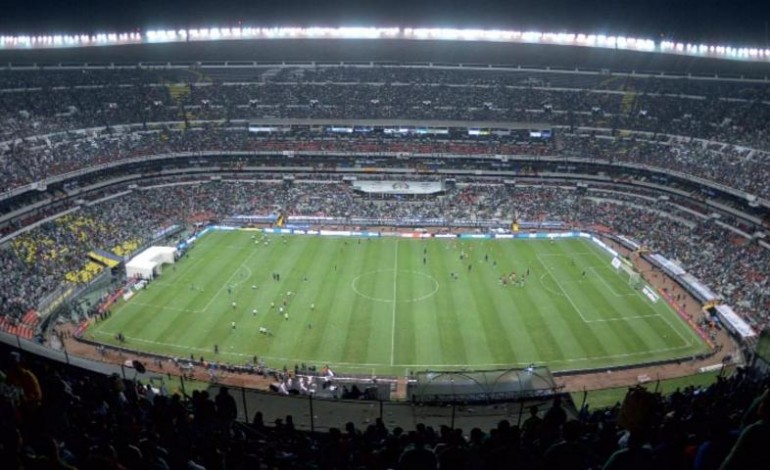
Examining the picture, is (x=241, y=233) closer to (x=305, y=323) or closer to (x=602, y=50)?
(x=305, y=323)

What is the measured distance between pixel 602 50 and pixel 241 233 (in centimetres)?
5347

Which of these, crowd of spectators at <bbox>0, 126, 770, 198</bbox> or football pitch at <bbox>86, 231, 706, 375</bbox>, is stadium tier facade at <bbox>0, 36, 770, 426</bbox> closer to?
football pitch at <bbox>86, 231, 706, 375</bbox>

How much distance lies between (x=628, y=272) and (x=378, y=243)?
24.7 meters

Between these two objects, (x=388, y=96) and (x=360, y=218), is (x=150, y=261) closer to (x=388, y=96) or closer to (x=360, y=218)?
(x=360, y=218)

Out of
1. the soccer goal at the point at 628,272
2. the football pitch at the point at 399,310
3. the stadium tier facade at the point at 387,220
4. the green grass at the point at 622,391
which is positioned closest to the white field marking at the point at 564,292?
the football pitch at the point at 399,310

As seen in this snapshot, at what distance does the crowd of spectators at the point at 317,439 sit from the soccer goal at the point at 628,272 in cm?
3448

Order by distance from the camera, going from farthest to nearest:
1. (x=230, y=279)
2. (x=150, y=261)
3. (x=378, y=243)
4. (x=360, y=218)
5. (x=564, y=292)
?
(x=360, y=218)
(x=378, y=243)
(x=230, y=279)
(x=150, y=261)
(x=564, y=292)

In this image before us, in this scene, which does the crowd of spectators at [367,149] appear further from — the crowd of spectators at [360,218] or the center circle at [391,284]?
the center circle at [391,284]

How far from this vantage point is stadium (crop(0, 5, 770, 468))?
10930mm

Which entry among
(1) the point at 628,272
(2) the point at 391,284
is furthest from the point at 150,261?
(1) the point at 628,272

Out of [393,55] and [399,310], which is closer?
[399,310]

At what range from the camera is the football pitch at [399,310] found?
3481 cm

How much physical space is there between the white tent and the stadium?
0.33 meters

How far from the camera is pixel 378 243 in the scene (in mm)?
56688
